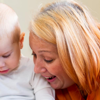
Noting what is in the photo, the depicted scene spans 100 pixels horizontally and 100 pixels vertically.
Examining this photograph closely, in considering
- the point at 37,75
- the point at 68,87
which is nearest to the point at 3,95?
the point at 37,75

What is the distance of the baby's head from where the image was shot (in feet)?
2.23

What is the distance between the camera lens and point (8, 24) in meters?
0.70

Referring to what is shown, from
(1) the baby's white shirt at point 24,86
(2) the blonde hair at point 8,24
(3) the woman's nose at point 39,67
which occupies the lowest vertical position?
(1) the baby's white shirt at point 24,86

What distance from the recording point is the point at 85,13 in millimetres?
715

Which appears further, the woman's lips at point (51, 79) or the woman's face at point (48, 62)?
the woman's lips at point (51, 79)

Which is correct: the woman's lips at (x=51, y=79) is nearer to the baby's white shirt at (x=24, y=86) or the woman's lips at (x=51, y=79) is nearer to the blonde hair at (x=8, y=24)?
the baby's white shirt at (x=24, y=86)

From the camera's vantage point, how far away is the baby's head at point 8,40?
26.8 inches

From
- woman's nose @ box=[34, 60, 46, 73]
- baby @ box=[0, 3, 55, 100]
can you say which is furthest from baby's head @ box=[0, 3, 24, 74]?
woman's nose @ box=[34, 60, 46, 73]

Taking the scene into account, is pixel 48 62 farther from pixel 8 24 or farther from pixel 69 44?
pixel 8 24

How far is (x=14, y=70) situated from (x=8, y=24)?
0.80ft

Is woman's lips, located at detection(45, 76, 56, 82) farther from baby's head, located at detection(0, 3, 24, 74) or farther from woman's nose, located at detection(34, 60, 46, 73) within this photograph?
baby's head, located at detection(0, 3, 24, 74)

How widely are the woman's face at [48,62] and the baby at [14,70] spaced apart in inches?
2.7

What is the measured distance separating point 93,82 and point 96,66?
0.09m

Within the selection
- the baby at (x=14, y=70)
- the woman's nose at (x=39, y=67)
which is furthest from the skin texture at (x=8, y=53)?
the woman's nose at (x=39, y=67)
